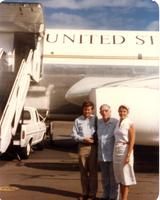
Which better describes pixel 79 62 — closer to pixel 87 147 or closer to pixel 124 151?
pixel 87 147

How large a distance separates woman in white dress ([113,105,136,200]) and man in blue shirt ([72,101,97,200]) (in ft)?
1.23

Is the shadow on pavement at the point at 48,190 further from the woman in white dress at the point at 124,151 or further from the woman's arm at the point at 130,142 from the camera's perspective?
the woman's arm at the point at 130,142

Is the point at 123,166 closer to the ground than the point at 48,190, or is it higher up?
higher up

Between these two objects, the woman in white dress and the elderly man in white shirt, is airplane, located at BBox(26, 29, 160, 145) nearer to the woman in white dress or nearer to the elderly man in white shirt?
the elderly man in white shirt

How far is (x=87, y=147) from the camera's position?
7.04 m

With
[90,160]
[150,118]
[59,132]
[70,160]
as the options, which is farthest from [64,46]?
[59,132]

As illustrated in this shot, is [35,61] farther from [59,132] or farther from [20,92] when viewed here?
[59,132]

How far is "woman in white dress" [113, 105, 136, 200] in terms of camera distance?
21.9 feet

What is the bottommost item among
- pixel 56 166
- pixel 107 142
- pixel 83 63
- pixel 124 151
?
pixel 56 166

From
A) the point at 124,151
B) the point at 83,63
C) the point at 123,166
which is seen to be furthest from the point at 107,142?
the point at 83,63

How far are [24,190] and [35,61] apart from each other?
4420 millimetres

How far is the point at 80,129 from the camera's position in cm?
696

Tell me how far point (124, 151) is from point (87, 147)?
56 cm

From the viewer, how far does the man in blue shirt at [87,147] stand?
692 centimetres
